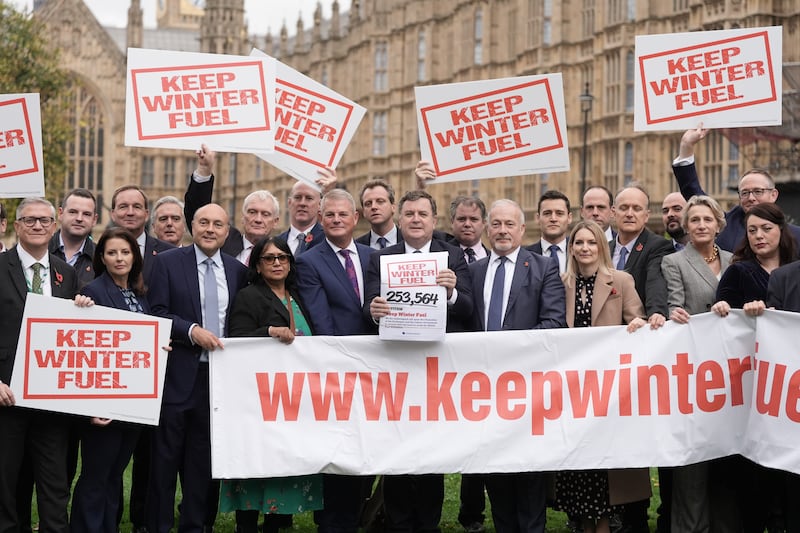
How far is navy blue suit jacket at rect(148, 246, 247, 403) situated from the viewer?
7.75 meters

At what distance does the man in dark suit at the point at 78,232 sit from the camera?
862cm

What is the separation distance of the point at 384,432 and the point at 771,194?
10.9 feet

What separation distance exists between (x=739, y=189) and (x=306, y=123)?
3336 mm

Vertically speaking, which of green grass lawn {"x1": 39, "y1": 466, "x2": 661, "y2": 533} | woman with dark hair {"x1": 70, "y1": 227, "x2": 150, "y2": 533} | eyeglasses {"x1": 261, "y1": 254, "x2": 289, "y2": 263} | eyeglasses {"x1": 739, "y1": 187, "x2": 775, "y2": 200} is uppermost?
eyeglasses {"x1": 739, "y1": 187, "x2": 775, "y2": 200}

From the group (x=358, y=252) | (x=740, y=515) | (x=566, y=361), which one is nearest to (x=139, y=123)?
(x=358, y=252)

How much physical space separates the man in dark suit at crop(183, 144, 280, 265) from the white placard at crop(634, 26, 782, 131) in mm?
2955

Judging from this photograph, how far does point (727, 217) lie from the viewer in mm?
9219

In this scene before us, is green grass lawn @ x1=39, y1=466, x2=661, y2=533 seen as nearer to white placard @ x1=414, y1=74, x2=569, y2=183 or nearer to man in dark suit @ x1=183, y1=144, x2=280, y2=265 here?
man in dark suit @ x1=183, y1=144, x2=280, y2=265

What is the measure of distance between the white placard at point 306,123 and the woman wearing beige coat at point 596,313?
2347mm

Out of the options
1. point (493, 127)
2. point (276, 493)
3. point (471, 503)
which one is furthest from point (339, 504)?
point (493, 127)

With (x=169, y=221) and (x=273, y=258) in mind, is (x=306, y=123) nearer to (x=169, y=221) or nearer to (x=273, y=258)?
(x=169, y=221)

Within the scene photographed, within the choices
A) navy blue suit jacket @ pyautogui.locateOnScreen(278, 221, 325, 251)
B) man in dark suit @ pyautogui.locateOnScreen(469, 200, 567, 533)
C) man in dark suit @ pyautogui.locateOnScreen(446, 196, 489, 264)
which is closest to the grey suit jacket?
man in dark suit @ pyautogui.locateOnScreen(469, 200, 567, 533)

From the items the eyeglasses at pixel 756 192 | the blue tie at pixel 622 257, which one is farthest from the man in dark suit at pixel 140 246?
the eyeglasses at pixel 756 192

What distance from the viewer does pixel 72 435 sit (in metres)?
7.92
